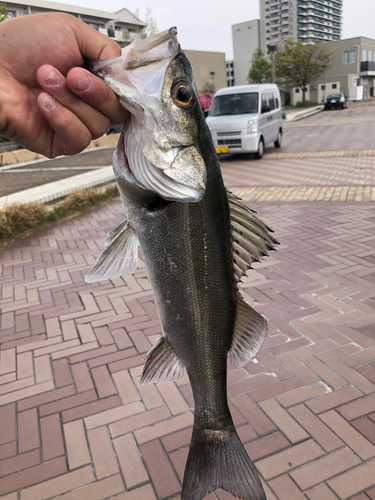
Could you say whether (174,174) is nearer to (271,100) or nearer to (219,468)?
(219,468)

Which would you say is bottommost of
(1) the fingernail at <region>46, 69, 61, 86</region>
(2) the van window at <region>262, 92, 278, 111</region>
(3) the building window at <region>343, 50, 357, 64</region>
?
(1) the fingernail at <region>46, 69, 61, 86</region>

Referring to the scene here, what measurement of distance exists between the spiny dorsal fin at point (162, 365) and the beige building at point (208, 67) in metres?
61.4

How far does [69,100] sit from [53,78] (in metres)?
0.08

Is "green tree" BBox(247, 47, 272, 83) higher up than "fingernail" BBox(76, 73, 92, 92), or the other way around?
"green tree" BBox(247, 47, 272, 83)

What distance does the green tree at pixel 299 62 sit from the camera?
5484 centimetres

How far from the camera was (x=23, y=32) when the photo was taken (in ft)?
4.34

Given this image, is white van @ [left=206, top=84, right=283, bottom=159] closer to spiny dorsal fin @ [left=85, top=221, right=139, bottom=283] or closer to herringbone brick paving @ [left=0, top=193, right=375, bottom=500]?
herringbone brick paving @ [left=0, top=193, right=375, bottom=500]

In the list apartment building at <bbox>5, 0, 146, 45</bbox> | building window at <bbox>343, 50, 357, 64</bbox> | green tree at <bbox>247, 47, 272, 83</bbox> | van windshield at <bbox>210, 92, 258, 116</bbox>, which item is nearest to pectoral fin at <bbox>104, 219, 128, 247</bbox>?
van windshield at <bbox>210, 92, 258, 116</bbox>

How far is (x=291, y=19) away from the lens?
338 feet

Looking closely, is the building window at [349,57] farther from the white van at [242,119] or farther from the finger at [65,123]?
the finger at [65,123]

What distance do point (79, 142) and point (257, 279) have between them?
3937 millimetres

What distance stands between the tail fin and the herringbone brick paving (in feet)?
3.07

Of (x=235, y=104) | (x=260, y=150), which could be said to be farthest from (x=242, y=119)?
(x=260, y=150)

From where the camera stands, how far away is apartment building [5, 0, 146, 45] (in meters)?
41.3
